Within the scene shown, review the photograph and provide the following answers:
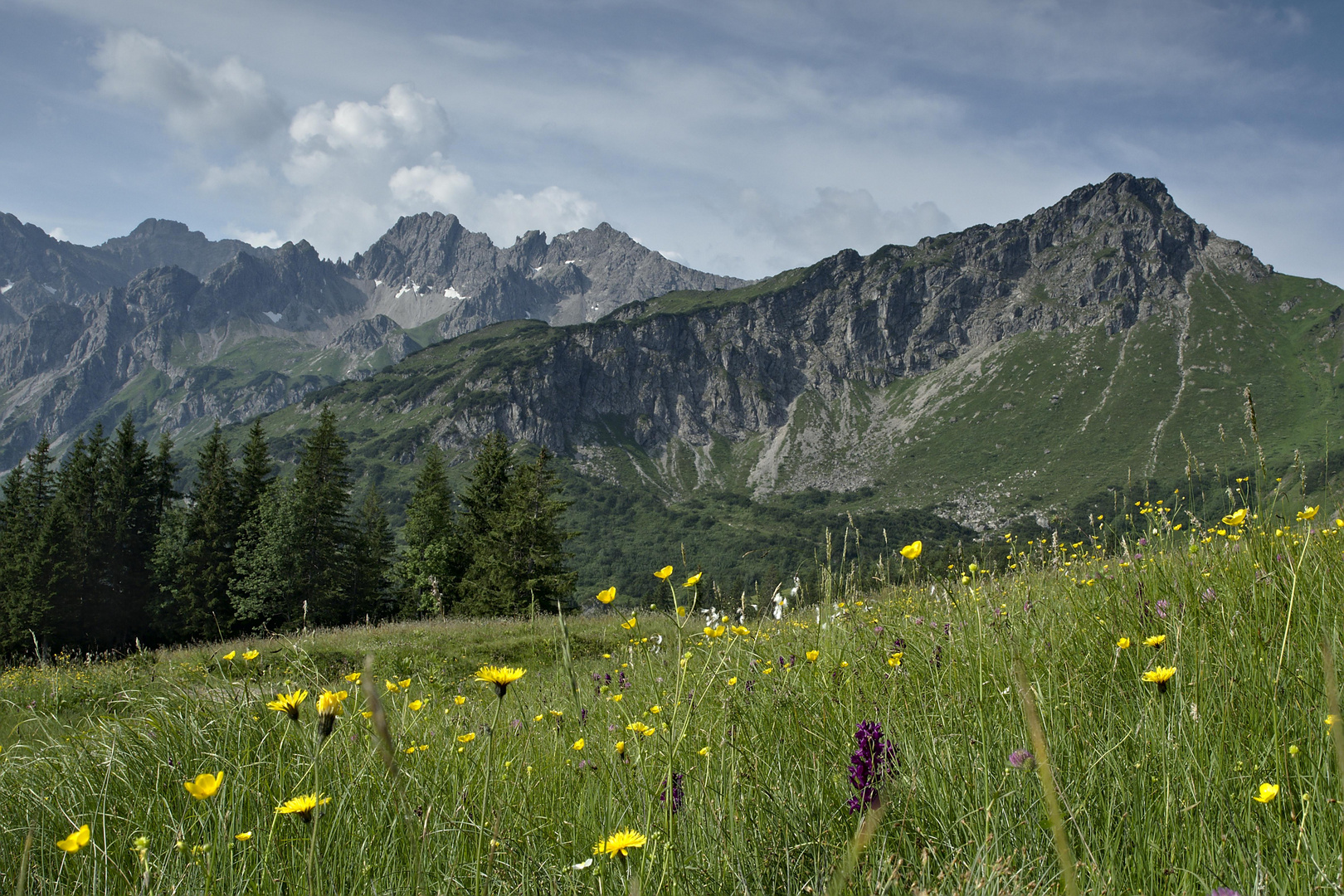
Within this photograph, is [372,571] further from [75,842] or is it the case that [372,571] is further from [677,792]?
[75,842]

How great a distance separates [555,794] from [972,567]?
3.46 meters

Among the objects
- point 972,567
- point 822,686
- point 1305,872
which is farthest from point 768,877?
point 972,567

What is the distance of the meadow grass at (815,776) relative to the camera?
5.24ft

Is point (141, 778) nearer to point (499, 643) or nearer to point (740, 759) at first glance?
point (740, 759)

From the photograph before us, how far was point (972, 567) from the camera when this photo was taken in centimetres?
477

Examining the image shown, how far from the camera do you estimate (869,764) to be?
6.20 ft

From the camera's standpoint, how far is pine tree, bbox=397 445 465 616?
40031mm

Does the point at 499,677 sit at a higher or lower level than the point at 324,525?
higher

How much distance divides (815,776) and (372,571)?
45.9 metres

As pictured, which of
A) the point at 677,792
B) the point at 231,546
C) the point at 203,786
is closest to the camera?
the point at 203,786

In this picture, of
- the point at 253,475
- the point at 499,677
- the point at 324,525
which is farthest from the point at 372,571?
the point at 499,677

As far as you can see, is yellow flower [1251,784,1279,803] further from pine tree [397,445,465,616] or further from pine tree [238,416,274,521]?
pine tree [238,416,274,521]

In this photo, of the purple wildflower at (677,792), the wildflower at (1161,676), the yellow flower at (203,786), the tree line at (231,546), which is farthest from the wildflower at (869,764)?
the tree line at (231,546)

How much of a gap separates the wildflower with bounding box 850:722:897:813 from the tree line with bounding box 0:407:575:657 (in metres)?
31.9
